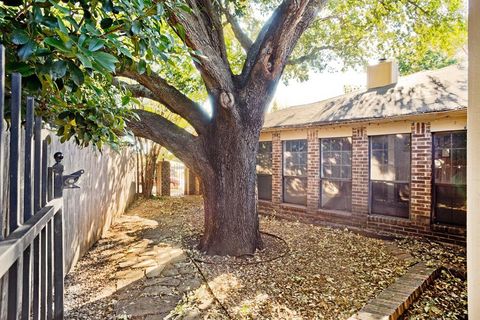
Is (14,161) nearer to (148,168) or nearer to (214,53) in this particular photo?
(214,53)

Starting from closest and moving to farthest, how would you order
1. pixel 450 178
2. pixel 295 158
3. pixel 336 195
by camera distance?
pixel 450 178 → pixel 336 195 → pixel 295 158

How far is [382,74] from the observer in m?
8.82

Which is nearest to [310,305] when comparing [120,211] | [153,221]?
[153,221]

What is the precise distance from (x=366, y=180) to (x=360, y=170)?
28 centimetres

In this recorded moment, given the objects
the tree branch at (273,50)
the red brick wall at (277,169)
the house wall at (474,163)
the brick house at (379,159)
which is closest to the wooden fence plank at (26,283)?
the house wall at (474,163)

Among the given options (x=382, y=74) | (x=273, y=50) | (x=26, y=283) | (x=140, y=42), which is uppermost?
(x=382, y=74)

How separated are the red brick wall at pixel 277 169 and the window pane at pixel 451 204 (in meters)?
4.24

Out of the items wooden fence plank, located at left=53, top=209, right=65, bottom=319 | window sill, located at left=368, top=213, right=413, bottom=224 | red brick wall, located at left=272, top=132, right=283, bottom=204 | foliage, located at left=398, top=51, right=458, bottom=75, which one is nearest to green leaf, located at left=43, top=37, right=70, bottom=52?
wooden fence plank, located at left=53, top=209, right=65, bottom=319

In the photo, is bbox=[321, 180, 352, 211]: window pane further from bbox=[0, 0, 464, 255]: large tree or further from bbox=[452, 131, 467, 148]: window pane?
bbox=[0, 0, 464, 255]: large tree

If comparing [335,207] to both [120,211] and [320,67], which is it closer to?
[320,67]

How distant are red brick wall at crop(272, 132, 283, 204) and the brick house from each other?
3 cm

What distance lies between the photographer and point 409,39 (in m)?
8.60

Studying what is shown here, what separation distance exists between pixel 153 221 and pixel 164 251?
118 inches

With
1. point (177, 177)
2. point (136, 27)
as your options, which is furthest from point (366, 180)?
point (177, 177)
